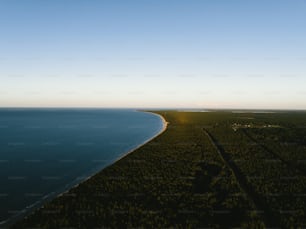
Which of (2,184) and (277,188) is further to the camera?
(2,184)

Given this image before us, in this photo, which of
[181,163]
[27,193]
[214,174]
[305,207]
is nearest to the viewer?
[305,207]

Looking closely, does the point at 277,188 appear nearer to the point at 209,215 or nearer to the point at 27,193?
the point at 209,215

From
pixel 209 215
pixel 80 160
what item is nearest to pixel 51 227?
pixel 209 215

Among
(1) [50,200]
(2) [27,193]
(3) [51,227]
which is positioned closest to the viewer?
(3) [51,227]

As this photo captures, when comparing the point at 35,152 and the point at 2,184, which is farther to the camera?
the point at 35,152

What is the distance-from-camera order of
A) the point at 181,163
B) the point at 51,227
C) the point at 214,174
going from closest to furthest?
1. the point at 51,227
2. the point at 214,174
3. the point at 181,163

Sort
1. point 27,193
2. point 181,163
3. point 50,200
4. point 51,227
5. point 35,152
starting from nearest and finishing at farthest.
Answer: point 51,227 → point 50,200 → point 27,193 → point 181,163 → point 35,152

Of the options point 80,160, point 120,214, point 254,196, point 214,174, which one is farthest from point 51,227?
point 80,160

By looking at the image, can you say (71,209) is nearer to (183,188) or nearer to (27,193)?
(27,193)
